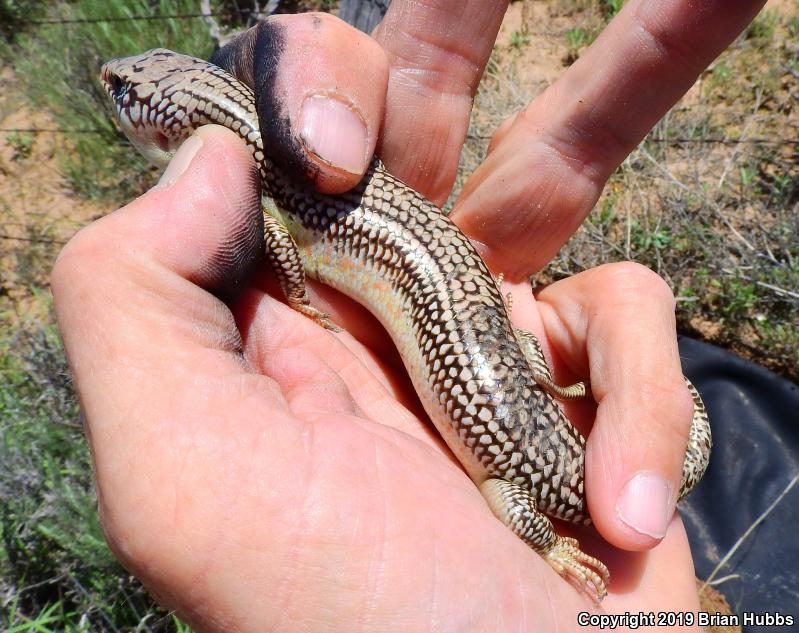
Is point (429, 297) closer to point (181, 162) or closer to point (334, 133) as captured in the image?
point (334, 133)

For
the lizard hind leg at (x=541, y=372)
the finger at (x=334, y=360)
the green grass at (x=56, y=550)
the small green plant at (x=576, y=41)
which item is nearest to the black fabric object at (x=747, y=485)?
the lizard hind leg at (x=541, y=372)

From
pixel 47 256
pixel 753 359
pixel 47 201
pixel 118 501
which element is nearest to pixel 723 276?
pixel 753 359

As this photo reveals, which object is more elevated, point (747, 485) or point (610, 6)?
point (610, 6)

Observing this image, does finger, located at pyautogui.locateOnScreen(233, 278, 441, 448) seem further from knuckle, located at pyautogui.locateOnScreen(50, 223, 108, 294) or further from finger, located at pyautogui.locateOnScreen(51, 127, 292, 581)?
knuckle, located at pyautogui.locateOnScreen(50, 223, 108, 294)

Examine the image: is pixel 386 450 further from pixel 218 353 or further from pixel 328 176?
Answer: pixel 328 176

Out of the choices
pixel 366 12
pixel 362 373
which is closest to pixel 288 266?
A: pixel 362 373

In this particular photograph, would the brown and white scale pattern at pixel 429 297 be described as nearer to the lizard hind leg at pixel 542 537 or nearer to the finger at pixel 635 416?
the lizard hind leg at pixel 542 537

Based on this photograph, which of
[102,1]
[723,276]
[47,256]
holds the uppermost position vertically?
[723,276]
